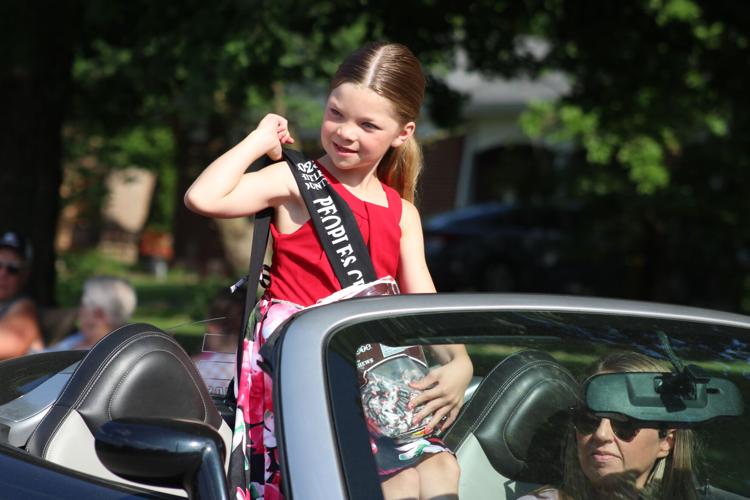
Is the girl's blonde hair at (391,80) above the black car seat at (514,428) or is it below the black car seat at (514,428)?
above

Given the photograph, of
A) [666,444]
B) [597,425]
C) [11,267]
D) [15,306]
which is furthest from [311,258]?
[11,267]

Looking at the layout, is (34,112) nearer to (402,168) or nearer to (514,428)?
(402,168)

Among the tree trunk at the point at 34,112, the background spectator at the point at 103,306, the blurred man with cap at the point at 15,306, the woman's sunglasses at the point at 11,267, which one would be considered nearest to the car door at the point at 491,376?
the background spectator at the point at 103,306

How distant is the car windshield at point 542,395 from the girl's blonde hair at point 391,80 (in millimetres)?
742

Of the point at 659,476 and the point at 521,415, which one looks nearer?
the point at 659,476

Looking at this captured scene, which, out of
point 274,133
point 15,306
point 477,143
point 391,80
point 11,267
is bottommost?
point 15,306

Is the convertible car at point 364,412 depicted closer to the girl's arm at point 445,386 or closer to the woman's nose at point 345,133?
the girl's arm at point 445,386

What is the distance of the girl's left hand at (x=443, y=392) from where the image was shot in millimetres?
2143

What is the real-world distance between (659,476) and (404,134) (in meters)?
1.16

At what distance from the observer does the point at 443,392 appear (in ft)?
7.10

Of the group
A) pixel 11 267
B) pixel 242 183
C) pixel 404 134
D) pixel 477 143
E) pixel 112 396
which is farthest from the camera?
pixel 477 143

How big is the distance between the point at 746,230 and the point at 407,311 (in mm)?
10154

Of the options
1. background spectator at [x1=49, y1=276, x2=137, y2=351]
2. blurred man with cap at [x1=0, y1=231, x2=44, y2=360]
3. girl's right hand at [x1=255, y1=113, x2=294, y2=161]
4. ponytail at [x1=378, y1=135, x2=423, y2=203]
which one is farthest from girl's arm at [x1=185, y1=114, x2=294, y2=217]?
blurred man with cap at [x1=0, y1=231, x2=44, y2=360]

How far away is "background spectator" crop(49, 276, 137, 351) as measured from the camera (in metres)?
5.59
